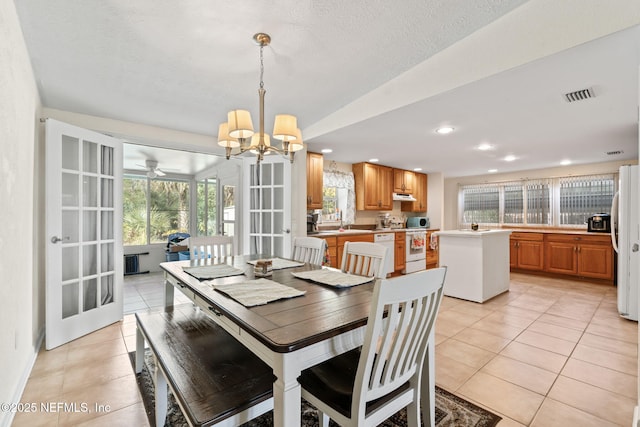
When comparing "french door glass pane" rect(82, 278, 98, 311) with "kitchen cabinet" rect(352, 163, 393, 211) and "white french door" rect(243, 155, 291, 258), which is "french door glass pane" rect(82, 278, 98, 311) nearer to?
"white french door" rect(243, 155, 291, 258)

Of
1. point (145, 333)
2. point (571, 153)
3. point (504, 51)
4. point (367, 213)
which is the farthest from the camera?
point (367, 213)

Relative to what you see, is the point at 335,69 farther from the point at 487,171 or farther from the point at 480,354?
the point at 487,171

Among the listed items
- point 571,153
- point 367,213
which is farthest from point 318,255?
point 571,153

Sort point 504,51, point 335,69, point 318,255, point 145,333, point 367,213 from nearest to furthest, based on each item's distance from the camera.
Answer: point 145,333, point 504,51, point 335,69, point 318,255, point 367,213

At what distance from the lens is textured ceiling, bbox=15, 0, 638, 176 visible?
1660mm

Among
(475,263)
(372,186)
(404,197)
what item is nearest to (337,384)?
(475,263)

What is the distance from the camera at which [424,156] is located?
473 cm

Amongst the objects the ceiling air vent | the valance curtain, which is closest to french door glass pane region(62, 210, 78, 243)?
the valance curtain

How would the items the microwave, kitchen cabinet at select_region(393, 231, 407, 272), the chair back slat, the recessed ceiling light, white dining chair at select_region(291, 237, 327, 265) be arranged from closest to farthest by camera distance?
the chair back slat
white dining chair at select_region(291, 237, 327, 265)
the recessed ceiling light
kitchen cabinet at select_region(393, 231, 407, 272)
the microwave

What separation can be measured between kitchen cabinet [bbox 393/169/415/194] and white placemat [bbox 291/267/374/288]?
438cm

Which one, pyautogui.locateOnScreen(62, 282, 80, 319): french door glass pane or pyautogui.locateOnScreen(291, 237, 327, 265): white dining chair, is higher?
pyautogui.locateOnScreen(291, 237, 327, 265): white dining chair

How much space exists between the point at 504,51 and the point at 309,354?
2.21 metres

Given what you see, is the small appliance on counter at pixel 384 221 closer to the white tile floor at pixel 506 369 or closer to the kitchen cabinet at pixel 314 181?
the kitchen cabinet at pixel 314 181

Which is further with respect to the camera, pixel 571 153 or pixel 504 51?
pixel 571 153
